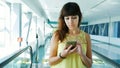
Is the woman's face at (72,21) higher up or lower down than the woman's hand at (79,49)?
higher up

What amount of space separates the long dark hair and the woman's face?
4cm

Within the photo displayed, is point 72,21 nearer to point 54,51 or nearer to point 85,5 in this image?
point 54,51

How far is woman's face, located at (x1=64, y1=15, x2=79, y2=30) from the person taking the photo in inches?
90.9

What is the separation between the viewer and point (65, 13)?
7.70ft

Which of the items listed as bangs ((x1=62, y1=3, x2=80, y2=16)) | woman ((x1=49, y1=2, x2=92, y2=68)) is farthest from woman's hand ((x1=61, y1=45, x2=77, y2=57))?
bangs ((x1=62, y1=3, x2=80, y2=16))

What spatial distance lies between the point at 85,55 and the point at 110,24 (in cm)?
1723

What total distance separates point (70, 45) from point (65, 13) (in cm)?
30

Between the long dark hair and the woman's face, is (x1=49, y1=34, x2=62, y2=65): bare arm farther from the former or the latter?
the woman's face

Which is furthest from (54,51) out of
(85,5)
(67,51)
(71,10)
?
(85,5)

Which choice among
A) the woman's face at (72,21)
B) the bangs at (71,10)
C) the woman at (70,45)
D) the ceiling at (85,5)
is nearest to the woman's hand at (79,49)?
the woman at (70,45)

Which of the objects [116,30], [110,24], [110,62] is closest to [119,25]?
[116,30]

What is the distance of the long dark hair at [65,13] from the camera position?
2324 mm

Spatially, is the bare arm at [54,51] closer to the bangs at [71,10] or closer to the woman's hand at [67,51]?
the woman's hand at [67,51]

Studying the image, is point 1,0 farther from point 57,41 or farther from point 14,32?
point 57,41
